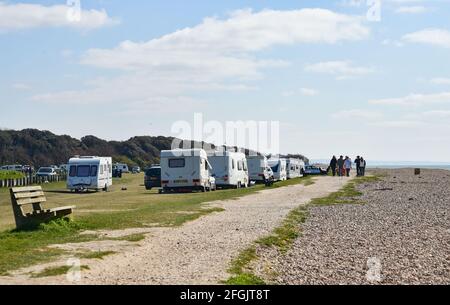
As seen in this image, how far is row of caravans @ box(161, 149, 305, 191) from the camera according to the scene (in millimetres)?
41219

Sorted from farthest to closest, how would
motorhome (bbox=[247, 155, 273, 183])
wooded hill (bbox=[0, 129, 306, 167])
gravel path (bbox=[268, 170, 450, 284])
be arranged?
wooded hill (bbox=[0, 129, 306, 167]) < motorhome (bbox=[247, 155, 273, 183]) < gravel path (bbox=[268, 170, 450, 284])

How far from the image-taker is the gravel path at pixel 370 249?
42.4 feet

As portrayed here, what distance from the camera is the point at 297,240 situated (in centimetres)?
1783

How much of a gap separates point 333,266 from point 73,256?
5.05m

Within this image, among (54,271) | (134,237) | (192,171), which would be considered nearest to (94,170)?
(192,171)

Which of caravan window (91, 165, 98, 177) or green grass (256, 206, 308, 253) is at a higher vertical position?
caravan window (91, 165, 98, 177)

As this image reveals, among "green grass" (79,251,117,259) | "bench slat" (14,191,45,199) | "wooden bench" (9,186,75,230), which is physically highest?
"bench slat" (14,191,45,199)

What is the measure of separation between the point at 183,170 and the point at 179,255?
28.0 metres

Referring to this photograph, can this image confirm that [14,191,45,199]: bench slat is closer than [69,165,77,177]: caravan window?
Yes

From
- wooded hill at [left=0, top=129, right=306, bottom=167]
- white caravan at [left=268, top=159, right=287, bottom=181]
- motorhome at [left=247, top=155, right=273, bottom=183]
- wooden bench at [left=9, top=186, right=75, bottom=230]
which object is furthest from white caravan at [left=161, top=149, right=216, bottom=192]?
wooded hill at [left=0, top=129, right=306, bottom=167]

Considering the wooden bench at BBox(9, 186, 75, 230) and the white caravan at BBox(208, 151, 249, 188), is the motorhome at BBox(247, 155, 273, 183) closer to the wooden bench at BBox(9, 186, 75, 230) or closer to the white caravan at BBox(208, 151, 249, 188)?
the white caravan at BBox(208, 151, 249, 188)

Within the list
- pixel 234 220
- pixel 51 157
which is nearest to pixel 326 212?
pixel 234 220

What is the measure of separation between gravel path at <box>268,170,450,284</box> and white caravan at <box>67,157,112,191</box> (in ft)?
73.4

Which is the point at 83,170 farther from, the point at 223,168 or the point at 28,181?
the point at 28,181
